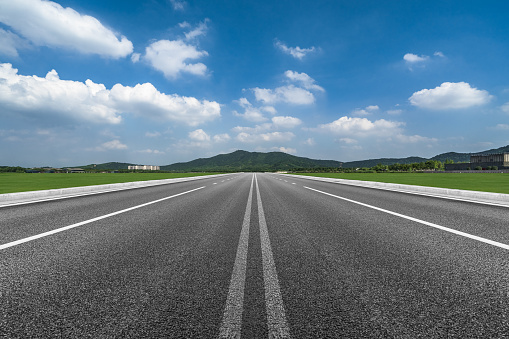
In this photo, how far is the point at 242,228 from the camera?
638 cm

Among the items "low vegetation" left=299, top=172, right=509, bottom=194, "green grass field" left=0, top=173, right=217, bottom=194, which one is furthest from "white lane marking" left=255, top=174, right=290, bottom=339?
"green grass field" left=0, top=173, right=217, bottom=194

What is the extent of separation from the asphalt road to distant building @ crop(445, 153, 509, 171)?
203m

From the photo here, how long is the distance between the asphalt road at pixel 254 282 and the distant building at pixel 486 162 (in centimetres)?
20275

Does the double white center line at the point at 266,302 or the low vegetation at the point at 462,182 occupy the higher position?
the double white center line at the point at 266,302

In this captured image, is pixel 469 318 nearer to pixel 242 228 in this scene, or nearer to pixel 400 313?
pixel 400 313

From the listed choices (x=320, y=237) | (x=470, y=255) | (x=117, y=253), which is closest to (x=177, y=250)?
(x=117, y=253)

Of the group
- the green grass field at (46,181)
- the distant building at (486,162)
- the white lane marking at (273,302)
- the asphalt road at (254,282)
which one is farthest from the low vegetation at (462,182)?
the distant building at (486,162)

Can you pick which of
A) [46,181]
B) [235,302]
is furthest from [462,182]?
[46,181]

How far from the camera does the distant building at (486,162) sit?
15238cm

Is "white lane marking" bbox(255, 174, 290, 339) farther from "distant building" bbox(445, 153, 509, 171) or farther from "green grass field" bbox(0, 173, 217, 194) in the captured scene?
"distant building" bbox(445, 153, 509, 171)

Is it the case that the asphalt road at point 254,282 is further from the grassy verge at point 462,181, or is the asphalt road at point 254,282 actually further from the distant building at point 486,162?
the distant building at point 486,162

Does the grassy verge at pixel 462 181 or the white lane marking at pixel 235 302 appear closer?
the white lane marking at pixel 235 302

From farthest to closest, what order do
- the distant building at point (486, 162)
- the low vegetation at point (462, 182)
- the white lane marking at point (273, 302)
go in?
the distant building at point (486, 162)
the low vegetation at point (462, 182)
the white lane marking at point (273, 302)

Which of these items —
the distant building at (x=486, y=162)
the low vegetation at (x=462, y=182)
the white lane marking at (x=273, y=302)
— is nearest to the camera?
the white lane marking at (x=273, y=302)
